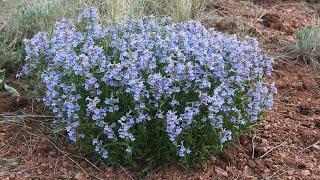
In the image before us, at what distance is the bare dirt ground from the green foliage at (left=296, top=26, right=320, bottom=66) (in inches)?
16.2

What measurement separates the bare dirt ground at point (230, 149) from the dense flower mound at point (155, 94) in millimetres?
144

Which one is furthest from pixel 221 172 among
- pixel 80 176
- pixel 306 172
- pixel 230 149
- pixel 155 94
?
pixel 80 176

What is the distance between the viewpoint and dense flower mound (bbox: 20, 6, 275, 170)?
2588 millimetres

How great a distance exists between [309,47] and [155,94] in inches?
88.3

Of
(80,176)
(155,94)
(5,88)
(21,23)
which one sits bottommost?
(80,176)

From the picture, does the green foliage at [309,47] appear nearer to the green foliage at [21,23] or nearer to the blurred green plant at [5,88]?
the green foliage at [21,23]

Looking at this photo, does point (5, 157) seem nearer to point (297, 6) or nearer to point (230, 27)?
point (230, 27)

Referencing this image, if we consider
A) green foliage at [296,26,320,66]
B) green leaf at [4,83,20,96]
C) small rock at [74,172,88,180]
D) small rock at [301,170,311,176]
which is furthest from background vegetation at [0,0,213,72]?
small rock at [301,170,311,176]

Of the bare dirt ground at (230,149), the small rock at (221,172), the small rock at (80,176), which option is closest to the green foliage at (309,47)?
the bare dirt ground at (230,149)

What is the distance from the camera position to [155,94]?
8.45 feet

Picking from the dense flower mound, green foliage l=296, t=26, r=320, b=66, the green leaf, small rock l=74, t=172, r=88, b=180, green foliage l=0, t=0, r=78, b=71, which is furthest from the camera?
green foliage l=296, t=26, r=320, b=66

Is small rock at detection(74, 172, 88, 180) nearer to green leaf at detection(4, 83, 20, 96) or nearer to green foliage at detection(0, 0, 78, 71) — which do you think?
green leaf at detection(4, 83, 20, 96)

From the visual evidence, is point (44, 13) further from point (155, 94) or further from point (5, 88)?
point (155, 94)

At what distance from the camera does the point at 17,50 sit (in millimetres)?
4203
